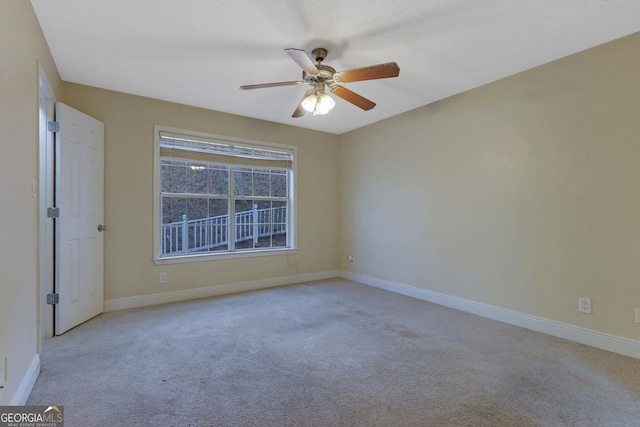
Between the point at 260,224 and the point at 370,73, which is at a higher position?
the point at 370,73

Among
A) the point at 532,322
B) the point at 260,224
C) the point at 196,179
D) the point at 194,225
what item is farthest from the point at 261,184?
the point at 532,322

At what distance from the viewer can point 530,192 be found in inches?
117

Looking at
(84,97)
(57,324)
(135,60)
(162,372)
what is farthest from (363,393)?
(84,97)

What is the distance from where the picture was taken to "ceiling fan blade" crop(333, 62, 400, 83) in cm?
217

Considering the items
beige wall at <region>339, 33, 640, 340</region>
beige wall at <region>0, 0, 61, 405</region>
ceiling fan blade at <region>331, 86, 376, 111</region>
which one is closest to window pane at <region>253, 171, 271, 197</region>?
beige wall at <region>339, 33, 640, 340</region>

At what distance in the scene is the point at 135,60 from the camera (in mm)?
2805

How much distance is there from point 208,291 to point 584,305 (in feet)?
13.4

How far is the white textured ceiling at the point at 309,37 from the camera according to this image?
2.08m

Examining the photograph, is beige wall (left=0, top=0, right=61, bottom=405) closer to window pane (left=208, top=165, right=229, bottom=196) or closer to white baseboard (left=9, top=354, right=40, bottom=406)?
white baseboard (left=9, top=354, right=40, bottom=406)

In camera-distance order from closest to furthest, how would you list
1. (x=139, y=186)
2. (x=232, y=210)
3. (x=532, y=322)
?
1. (x=532, y=322)
2. (x=139, y=186)
3. (x=232, y=210)

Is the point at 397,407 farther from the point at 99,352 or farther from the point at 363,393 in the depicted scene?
the point at 99,352

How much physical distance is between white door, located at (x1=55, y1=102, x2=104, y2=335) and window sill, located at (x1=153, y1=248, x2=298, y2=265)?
2.26 feet

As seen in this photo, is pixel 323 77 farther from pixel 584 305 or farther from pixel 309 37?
pixel 584 305

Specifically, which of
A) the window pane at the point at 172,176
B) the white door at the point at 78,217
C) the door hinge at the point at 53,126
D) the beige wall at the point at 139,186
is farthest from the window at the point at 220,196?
the door hinge at the point at 53,126
